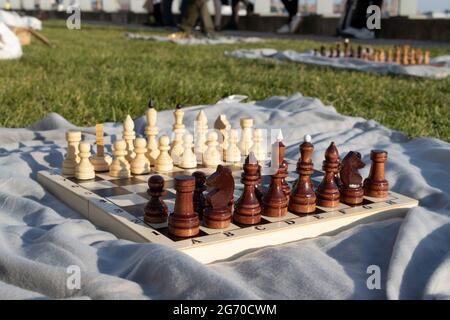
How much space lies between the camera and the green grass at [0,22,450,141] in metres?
3.48

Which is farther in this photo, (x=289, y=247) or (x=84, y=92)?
(x=84, y=92)

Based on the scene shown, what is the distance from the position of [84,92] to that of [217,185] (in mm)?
2747

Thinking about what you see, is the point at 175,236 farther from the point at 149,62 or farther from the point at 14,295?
the point at 149,62

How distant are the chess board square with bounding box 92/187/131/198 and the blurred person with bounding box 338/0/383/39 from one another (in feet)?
31.7

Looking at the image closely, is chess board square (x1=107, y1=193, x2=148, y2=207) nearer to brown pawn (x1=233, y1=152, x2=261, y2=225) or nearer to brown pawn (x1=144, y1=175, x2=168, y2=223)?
brown pawn (x1=144, y1=175, x2=168, y2=223)

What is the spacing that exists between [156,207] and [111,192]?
33cm

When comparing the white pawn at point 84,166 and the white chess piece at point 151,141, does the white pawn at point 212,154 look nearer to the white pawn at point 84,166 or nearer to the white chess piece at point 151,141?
the white chess piece at point 151,141

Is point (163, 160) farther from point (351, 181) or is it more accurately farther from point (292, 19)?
point (292, 19)

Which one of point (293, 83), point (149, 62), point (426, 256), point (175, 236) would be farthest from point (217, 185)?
point (149, 62)

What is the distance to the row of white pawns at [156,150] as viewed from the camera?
2031 mm

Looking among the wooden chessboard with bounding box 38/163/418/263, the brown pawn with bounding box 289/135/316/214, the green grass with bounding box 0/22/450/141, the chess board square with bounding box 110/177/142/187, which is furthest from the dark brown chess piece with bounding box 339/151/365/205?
the green grass with bounding box 0/22/450/141

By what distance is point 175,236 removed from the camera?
150 cm

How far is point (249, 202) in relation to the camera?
5.20 feet

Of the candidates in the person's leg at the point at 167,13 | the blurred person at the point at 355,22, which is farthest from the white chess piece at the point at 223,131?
the person's leg at the point at 167,13
